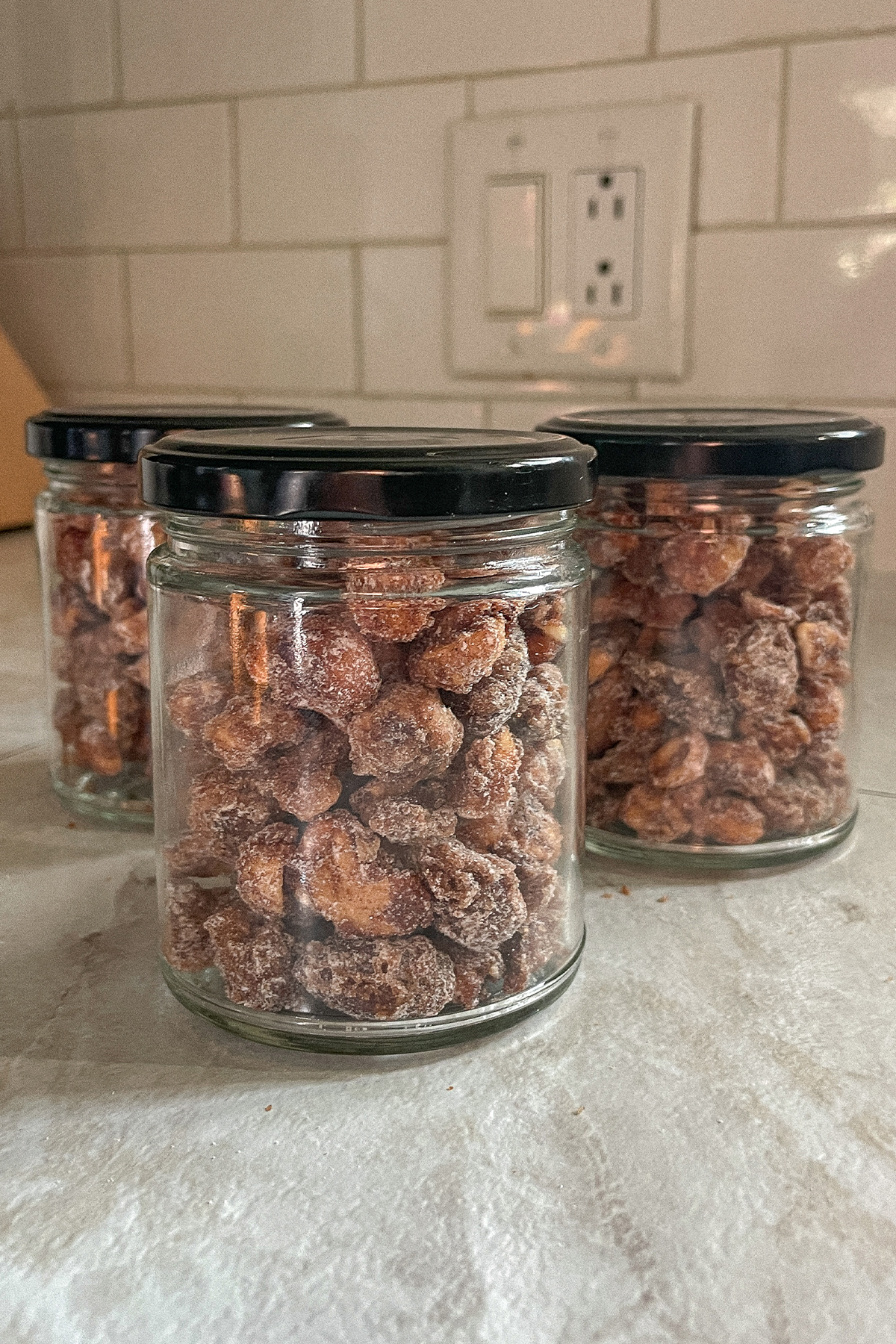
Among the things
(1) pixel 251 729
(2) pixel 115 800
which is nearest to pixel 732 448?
(1) pixel 251 729

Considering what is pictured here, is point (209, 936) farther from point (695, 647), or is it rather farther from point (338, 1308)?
point (695, 647)

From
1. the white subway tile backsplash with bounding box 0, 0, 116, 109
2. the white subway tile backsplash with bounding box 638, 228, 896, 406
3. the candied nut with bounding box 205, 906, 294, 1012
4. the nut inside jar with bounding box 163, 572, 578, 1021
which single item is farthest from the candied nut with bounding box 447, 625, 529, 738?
the white subway tile backsplash with bounding box 0, 0, 116, 109

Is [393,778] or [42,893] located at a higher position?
Result: [393,778]

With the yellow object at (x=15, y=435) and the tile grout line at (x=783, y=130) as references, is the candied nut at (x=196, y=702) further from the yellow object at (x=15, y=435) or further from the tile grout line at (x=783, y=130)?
the yellow object at (x=15, y=435)

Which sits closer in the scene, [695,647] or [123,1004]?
[123,1004]

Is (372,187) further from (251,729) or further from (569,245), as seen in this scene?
(251,729)

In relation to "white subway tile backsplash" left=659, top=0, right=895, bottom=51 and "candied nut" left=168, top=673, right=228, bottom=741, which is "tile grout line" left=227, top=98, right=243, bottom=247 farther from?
"candied nut" left=168, top=673, right=228, bottom=741

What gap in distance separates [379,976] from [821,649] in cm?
30

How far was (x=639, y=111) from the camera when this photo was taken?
3.01 ft

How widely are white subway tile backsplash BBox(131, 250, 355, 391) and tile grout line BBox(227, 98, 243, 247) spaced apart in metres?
0.02

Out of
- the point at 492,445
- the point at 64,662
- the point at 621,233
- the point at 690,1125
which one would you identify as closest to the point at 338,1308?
the point at 690,1125

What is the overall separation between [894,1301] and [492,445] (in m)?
0.29

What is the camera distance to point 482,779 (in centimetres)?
45

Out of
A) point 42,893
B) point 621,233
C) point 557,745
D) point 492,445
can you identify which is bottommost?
point 42,893
